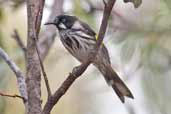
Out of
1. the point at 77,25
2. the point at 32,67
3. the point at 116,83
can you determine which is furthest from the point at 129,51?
the point at 32,67

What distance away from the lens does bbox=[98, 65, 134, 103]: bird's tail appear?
5.88ft

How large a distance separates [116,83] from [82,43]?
278 mm

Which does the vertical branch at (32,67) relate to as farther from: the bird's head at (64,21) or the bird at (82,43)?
the bird's head at (64,21)

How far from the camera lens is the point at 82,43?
6.89 ft

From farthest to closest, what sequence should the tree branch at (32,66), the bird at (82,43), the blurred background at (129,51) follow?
1. the blurred background at (129,51)
2. the bird at (82,43)
3. the tree branch at (32,66)

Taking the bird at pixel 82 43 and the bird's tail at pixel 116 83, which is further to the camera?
the bird at pixel 82 43

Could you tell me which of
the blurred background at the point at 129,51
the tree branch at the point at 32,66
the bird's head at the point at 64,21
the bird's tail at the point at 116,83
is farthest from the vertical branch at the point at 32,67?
the blurred background at the point at 129,51

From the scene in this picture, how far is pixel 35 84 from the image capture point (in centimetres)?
143

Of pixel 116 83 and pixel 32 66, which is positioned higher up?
pixel 32 66

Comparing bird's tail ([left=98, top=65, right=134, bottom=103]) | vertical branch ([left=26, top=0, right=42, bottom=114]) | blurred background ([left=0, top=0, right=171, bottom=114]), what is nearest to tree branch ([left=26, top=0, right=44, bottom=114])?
vertical branch ([left=26, top=0, right=42, bottom=114])

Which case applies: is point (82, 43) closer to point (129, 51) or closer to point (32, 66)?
point (129, 51)

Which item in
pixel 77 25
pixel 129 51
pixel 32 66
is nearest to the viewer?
pixel 32 66

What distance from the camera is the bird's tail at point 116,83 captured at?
1791 mm

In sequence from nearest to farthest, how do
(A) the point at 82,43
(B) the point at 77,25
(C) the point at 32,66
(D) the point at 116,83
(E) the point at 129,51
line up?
(C) the point at 32,66
(D) the point at 116,83
(A) the point at 82,43
(B) the point at 77,25
(E) the point at 129,51
